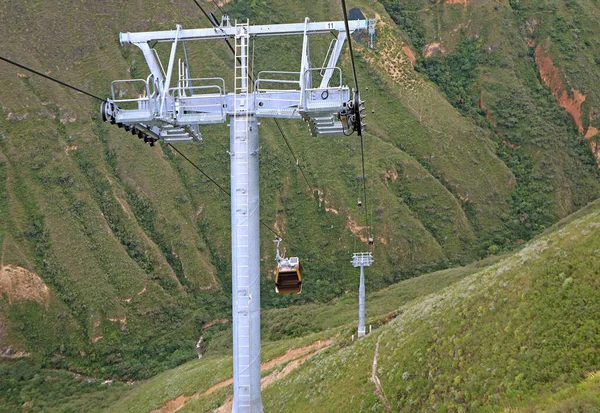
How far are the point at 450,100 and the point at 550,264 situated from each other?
7356cm

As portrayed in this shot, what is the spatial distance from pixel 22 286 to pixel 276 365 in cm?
3563

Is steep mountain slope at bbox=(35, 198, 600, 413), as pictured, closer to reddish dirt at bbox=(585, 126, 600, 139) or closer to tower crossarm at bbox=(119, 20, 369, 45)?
tower crossarm at bbox=(119, 20, 369, 45)

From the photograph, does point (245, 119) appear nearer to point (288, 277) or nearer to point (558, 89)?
point (288, 277)

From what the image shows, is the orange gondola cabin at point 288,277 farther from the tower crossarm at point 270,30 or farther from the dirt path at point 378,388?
the tower crossarm at point 270,30

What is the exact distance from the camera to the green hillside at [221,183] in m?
57.7

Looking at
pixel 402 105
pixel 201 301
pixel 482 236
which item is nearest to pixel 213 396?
pixel 201 301

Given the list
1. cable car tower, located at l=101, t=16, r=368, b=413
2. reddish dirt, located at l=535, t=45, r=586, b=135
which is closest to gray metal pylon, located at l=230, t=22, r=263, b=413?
cable car tower, located at l=101, t=16, r=368, b=413

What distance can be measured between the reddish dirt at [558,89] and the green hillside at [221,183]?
44cm

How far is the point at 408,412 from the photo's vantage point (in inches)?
657

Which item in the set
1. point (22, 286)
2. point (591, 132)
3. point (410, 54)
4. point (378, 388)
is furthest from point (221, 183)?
point (591, 132)

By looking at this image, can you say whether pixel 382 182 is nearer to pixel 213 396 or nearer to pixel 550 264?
pixel 213 396

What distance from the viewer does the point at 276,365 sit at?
36.1 m

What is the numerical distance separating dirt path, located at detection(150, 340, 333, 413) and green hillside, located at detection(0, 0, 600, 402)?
12204mm

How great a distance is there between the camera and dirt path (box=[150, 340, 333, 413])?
33.5 meters
